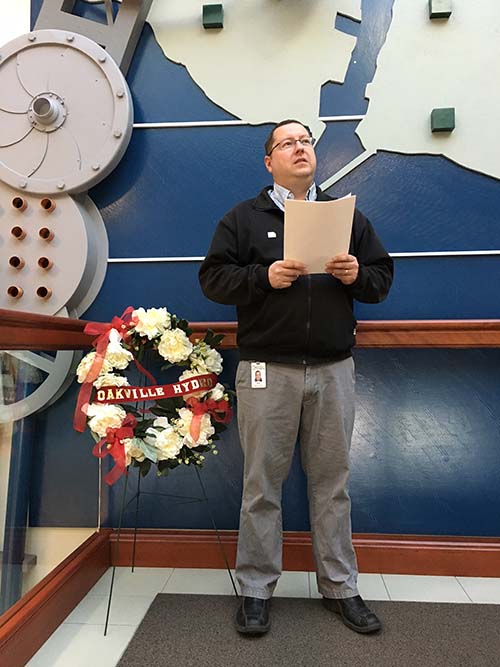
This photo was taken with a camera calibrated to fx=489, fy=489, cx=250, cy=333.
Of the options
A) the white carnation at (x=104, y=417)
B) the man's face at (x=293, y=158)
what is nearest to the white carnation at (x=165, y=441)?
the white carnation at (x=104, y=417)

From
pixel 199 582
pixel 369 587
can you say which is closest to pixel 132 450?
pixel 199 582

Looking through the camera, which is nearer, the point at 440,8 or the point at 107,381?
the point at 107,381

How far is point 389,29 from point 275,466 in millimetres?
1839

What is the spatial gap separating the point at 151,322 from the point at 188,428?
0.38 m

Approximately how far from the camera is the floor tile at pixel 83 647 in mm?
1429

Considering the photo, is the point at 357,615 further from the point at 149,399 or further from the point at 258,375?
the point at 149,399

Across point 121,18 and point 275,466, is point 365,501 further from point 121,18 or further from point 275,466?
point 121,18

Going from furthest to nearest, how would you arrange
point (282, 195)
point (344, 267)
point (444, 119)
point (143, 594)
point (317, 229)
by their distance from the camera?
point (444, 119)
point (143, 594)
point (282, 195)
point (344, 267)
point (317, 229)

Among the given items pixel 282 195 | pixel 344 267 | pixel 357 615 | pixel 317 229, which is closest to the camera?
pixel 317 229

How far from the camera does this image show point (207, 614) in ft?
5.46

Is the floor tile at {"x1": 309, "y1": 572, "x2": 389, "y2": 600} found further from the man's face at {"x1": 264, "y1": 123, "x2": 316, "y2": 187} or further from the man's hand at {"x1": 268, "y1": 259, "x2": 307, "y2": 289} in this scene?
the man's face at {"x1": 264, "y1": 123, "x2": 316, "y2": 187}

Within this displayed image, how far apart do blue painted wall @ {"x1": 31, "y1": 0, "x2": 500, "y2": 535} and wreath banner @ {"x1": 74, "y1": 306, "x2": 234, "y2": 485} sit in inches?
12.6

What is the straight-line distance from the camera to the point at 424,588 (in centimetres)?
185

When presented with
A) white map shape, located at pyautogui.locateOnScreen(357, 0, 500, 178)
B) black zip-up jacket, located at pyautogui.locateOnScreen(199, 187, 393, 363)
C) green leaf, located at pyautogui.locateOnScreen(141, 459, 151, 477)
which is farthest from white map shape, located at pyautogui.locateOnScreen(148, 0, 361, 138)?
green leaf, located at pyautogui.locateOnScreen(141, 459, 151, 477)
